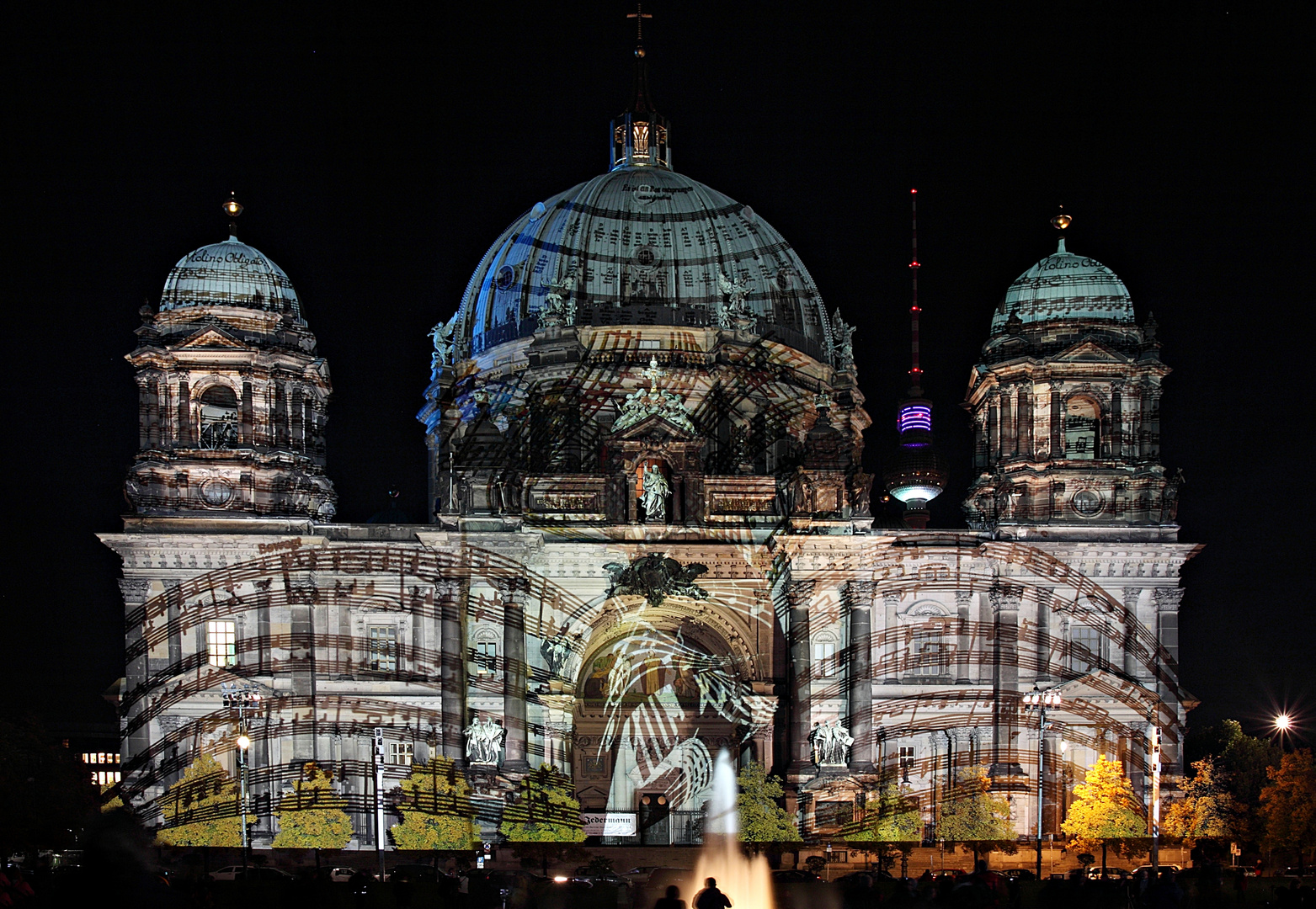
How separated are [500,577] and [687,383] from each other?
17.0 meters

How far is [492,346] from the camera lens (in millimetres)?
102438

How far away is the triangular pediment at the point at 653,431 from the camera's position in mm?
86062

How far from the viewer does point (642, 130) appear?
110 meters

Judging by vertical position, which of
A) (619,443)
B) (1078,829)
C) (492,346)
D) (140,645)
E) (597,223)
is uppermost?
(597,223)

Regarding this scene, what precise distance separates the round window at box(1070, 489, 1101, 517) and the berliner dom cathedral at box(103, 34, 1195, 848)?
1.49ft

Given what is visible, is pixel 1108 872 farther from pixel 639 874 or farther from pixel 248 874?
pixel 248 874

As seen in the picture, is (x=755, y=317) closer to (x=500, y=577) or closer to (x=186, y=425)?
(x=500, y=577)

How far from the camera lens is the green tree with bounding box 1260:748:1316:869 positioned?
252 ft

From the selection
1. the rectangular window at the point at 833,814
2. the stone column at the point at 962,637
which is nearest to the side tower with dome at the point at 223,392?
the rectangular window at the point at 833,814

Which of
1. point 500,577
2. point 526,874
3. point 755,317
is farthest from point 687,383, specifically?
point 526,874

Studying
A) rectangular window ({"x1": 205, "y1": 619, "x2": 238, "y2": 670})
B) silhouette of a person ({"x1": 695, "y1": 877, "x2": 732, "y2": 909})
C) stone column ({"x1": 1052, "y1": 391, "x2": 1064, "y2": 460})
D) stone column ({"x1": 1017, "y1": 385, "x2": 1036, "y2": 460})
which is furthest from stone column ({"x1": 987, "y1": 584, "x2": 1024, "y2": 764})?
silhouette of a person ({"x1": 695, "y1": 877, "x2": 732, "y2": 909})

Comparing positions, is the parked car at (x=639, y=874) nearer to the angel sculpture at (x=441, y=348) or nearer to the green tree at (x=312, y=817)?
the green tree at (x=312, y=817)

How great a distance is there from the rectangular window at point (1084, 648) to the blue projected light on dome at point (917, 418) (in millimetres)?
13228

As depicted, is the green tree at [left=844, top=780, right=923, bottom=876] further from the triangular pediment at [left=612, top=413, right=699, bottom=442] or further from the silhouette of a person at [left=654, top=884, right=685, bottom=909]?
the silhouette of a person at [left=654, top=884, right=685, bottom=909]
